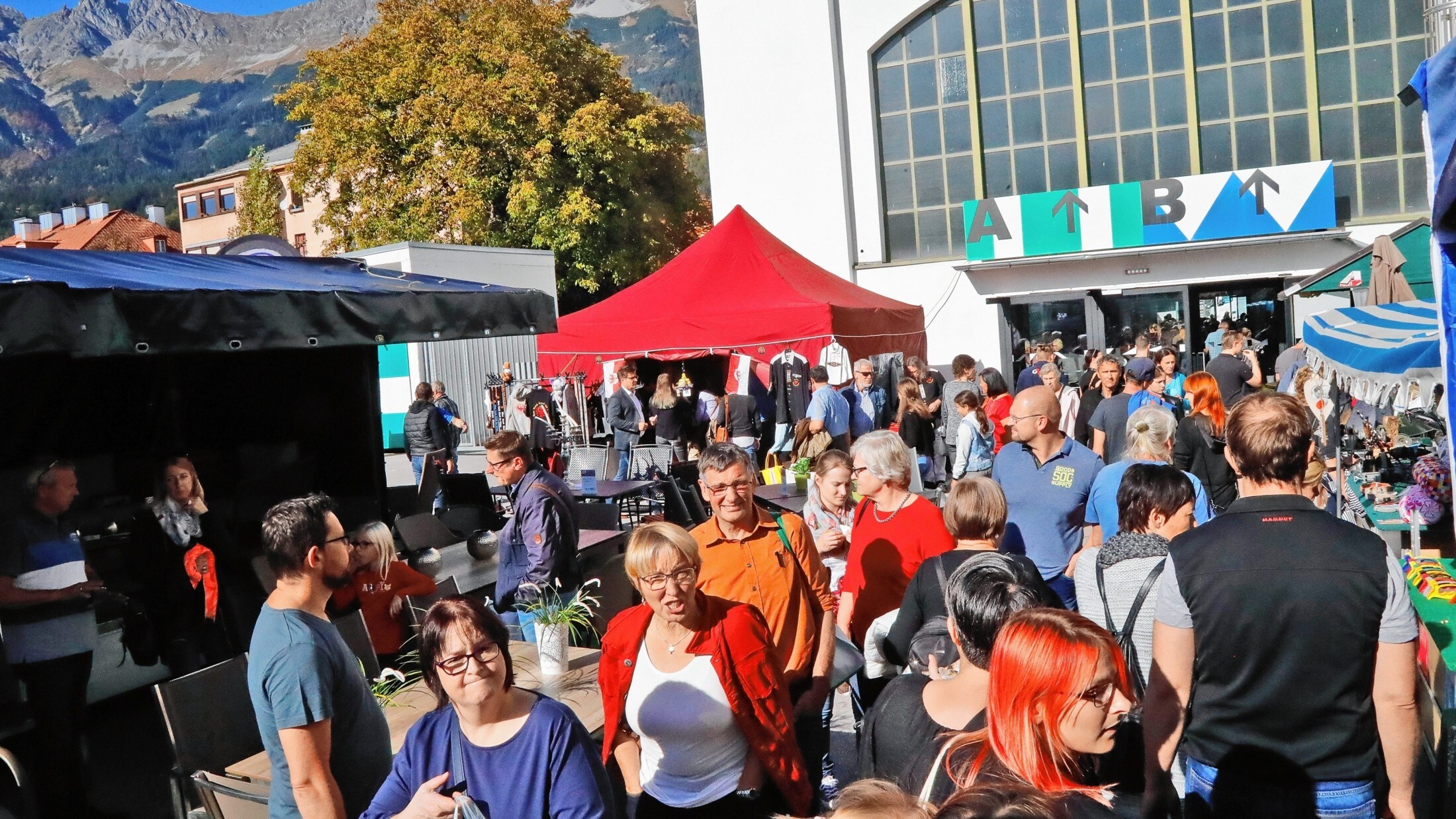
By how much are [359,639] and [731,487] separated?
72.8 inches

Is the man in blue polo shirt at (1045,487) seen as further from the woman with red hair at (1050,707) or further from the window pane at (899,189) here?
the window pane at (899,189)

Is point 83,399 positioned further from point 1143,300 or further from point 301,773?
point 1143,300

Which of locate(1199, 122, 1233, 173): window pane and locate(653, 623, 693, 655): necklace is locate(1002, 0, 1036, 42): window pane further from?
locate(653, 623, 693, 655): necklace

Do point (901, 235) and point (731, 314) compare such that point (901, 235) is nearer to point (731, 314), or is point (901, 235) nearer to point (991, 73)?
point (991, 73)

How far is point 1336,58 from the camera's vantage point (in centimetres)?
2064

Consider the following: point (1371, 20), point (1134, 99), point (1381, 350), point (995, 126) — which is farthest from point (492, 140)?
point (1381, 350)

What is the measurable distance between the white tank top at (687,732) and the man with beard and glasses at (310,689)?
73 centimetres

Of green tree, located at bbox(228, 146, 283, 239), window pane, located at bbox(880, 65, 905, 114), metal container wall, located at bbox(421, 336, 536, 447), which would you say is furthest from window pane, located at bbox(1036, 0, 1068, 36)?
green tree, located at bbox(228, 146, 283, 239)

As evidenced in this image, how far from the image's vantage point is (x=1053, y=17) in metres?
22.2

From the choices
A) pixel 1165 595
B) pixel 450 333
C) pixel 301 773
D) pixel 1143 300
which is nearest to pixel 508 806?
pixel 301 773

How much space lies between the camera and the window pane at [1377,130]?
20391 mm

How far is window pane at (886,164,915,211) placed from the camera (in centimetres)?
2380

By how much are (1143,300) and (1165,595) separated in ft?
67.5

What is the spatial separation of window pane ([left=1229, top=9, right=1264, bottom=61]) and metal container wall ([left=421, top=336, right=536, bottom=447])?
14.1m
